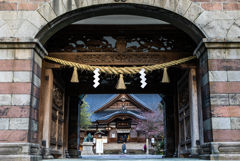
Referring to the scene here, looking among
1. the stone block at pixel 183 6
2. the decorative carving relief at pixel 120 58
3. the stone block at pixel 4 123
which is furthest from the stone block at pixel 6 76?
the stone block at pixel 183 6

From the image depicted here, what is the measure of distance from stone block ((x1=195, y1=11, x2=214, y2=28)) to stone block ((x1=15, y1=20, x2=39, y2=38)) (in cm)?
345

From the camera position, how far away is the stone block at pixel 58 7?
6090mm

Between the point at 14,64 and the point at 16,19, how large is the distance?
998 millimetres

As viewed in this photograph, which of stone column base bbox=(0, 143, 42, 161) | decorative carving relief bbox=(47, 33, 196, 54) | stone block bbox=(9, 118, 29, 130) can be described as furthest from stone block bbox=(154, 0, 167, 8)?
stone column base bbox=(0, 143, 42, 161)

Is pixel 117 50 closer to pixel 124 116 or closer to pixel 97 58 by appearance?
pixel 97 58

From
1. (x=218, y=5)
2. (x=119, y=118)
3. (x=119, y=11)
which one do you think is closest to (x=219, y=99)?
(x=218, y=5)

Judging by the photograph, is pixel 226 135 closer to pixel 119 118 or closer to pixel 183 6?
pixel 183 6

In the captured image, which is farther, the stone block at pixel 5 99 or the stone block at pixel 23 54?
the stone block at pixel 23 54

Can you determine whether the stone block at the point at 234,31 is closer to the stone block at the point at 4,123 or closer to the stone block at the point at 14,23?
the stone block at the point at 14,23

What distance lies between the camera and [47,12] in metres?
6.10

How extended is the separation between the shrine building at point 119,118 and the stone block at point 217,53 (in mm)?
21833

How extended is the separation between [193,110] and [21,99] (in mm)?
4188

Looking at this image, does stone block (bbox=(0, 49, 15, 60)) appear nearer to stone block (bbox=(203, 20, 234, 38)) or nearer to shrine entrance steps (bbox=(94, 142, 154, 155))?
stone block (bbox=(203, 20, 234, 38))

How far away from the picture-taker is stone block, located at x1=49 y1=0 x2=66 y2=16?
20.0 feet
